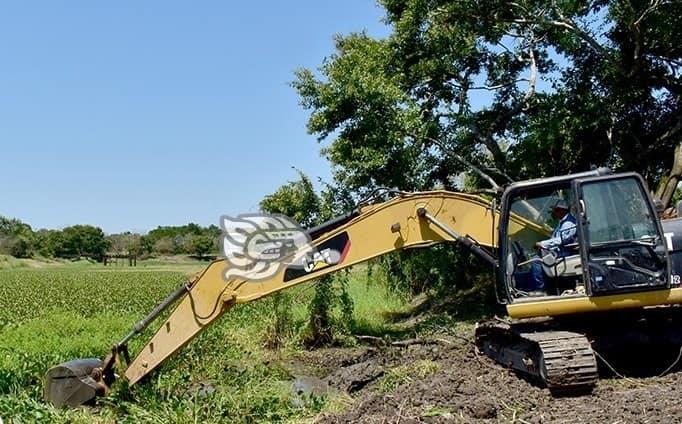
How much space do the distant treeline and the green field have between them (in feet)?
182

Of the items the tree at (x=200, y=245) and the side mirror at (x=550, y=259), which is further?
the tree at (x=200, y=245)

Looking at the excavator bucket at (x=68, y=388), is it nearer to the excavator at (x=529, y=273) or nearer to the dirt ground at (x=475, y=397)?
the excavator at (x=529, y=273)

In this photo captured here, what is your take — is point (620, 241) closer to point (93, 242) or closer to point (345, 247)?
point (345, 247)

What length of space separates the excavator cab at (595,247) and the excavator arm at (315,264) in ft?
1.71

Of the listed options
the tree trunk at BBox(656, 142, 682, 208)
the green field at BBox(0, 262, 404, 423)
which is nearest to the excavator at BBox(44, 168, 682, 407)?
the green field at BBox(0, 262, 404, 423)

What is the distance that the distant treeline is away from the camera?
74.4 metres

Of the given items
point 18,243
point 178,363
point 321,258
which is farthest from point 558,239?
point 18,243

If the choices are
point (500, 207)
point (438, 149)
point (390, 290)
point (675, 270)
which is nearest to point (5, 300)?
point (390, 290)

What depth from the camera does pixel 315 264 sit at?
730cm

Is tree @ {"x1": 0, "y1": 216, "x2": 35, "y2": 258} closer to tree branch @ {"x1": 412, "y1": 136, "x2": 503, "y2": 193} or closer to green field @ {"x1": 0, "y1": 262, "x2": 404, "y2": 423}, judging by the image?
green field @ {"x1": 0, "y1": 262, "x2": 404, "y2": 423}

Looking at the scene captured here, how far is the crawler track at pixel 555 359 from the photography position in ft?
19.6

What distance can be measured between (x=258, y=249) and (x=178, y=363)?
7.18 feet

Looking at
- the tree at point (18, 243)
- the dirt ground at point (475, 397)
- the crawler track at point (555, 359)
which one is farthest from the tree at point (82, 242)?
the crawler track at point (555, 359)

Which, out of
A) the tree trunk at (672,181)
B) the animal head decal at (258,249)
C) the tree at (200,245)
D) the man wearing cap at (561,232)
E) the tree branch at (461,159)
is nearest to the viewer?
the man wearing cap at (561,232)
